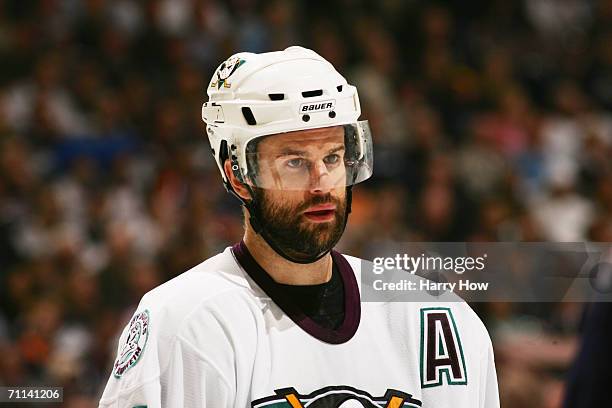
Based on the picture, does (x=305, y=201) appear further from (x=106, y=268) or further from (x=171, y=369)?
(x=106, y=268)

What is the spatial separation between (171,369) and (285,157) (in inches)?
19.1

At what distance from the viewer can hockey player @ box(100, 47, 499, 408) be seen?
7.92 feet

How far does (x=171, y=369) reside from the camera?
2.39 metres

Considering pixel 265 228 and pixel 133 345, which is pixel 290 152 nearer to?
pixel 265 228

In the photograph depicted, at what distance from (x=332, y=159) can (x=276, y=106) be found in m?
0.17

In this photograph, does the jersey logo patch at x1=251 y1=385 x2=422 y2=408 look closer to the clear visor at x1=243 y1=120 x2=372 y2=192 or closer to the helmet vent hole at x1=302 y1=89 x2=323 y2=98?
the clear visor at x1=243 y1=120 x2=372 y2=192

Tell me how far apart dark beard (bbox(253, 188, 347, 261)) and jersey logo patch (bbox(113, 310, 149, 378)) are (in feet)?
1.02

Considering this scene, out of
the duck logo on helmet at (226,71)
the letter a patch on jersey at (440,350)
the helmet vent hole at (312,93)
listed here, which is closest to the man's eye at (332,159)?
the helmet vent hole at (312,93)

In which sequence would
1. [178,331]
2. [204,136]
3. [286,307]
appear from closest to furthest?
1. [178,331]
2. [286,307]
3. [204,136]

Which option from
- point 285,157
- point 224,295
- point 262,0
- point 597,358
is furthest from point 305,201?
point 262,0

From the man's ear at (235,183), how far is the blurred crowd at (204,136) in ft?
3.59

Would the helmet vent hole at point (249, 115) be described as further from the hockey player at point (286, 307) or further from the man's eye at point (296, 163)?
the man's eye at point (296, 163)

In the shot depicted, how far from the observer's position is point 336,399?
2.47 meters

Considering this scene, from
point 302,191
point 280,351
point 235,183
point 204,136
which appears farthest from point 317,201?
point 204,136
